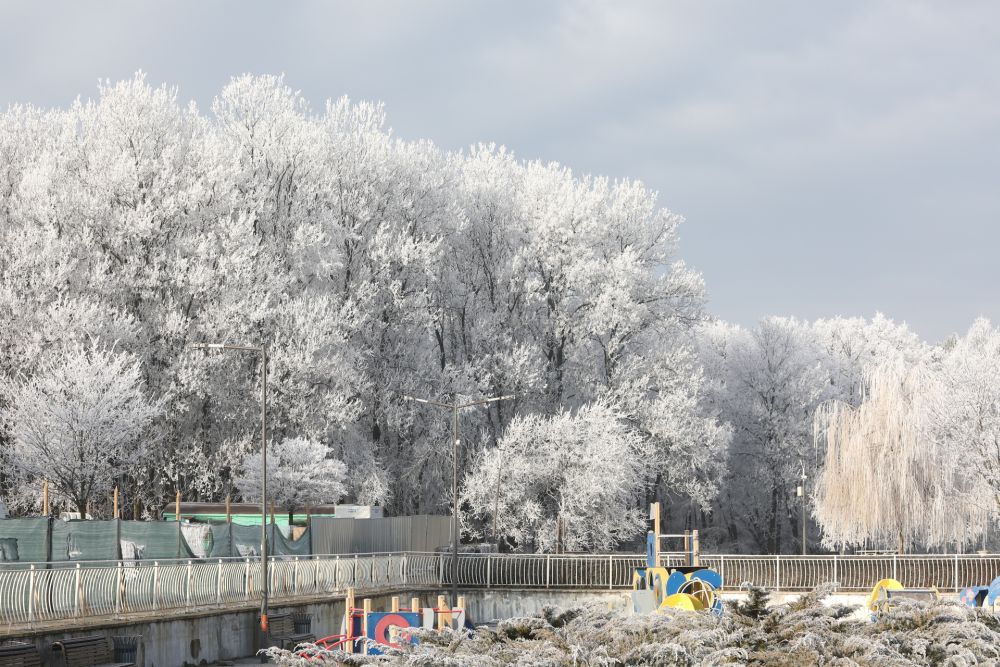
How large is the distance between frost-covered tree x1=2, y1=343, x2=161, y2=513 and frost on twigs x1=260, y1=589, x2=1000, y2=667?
99.1 ft

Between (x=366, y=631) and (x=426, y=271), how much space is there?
106 feet

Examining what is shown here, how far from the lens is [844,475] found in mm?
48938

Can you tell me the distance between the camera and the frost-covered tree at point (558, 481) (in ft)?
173

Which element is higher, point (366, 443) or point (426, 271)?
point (426, 271)

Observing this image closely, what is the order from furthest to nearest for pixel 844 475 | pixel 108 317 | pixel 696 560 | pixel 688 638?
1. pixel 844 475
2. pixel 108 317
3. pixel 696 560
4. pixel 688 638

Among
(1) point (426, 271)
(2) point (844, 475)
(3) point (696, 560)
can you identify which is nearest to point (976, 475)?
(2) point (844, 475)

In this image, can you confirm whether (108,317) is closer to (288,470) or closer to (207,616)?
(288,470)

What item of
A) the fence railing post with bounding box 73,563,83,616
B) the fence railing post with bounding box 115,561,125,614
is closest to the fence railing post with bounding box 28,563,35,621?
the fence railing post with bounding box 73,563,83,616

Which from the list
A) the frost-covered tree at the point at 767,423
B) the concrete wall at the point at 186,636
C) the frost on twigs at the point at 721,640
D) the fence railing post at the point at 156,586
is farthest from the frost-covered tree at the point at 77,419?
the frost-covered tree at the point at 767,423

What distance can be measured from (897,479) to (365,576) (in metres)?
19.9

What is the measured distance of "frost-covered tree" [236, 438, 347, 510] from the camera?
150 ft

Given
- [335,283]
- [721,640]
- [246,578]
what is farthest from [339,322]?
[721,640]

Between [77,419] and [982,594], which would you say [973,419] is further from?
[77,419]

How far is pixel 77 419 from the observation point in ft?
137
